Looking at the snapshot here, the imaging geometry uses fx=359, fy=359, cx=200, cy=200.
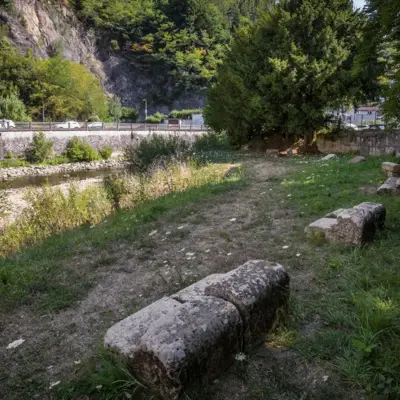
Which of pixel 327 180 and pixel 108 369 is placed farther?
pixel 327 180

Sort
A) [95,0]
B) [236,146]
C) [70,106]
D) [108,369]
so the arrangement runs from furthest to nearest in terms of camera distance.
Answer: [95,0] < [70,106] < [236,146] < [108,369]

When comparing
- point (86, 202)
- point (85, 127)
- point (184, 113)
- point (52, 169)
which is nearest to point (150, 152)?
point (86, 202)

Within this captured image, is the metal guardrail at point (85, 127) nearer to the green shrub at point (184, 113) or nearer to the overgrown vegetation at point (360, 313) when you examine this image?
the green shrub at point (184, 113)

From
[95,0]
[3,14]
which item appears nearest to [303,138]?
[3,14]

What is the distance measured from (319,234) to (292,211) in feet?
5.78

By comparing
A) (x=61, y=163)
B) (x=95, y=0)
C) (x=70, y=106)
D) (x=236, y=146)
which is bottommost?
(x=61, y=163)

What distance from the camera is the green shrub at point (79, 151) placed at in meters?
35.5

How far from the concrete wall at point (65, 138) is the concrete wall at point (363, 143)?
43.2 feet

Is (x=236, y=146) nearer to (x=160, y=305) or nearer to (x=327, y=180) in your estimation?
(x=327, y=180)

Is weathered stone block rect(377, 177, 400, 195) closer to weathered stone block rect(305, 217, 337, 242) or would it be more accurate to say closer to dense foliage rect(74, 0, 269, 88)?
weathered stone block rect(305, 217, 337, 242)

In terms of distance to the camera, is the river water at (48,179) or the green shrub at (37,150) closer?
the river water at (48,179)

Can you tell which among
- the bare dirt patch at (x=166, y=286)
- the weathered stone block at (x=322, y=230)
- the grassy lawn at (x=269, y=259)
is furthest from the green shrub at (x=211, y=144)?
the weathered stone block at (x=322, y=230)

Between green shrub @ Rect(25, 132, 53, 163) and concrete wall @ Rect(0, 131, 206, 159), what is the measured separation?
1.66 feet

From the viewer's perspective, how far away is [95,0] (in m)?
77.8
